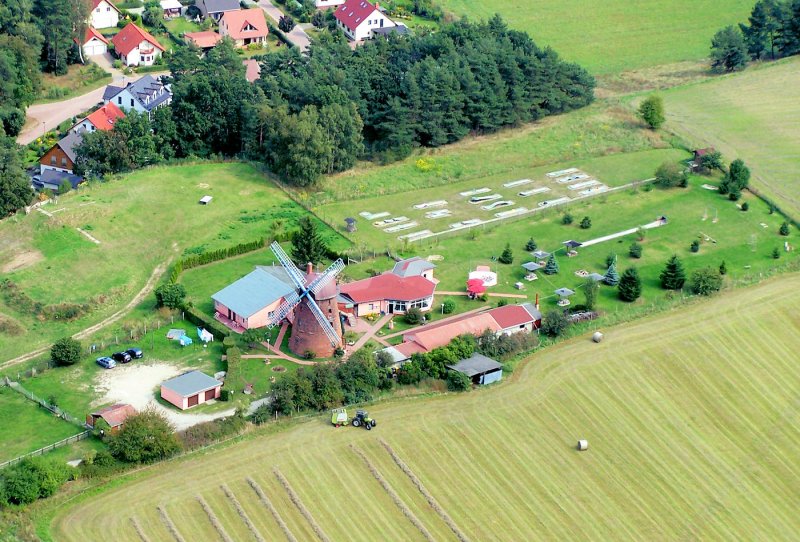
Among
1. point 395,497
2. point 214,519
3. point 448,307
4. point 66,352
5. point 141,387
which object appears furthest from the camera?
point 448,307

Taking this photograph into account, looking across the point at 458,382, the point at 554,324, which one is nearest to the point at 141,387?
the point at 458,382

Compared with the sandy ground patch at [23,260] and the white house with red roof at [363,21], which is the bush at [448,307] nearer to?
the sandy ground patch at [23,260]

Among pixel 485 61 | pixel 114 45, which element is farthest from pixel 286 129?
pixel 114 45

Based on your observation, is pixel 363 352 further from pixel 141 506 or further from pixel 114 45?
pixel 114 45

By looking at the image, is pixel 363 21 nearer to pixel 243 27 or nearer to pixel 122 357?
pixel 243 27

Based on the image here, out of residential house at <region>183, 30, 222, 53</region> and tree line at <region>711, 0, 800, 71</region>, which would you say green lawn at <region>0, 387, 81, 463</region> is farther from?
tree line at <region>711, 0, 800, 71</region>

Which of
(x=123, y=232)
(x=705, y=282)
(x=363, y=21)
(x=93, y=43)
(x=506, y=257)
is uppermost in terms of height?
(x=363, y=21)

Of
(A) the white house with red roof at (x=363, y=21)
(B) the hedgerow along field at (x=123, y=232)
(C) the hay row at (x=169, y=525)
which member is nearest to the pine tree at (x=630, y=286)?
(B) the hedgerow along field at (x=123, y=232)

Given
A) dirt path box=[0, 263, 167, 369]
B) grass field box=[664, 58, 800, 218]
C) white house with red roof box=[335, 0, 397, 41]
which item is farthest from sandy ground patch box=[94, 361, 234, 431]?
white house with red roof box=[335, 0, 397, 41]
